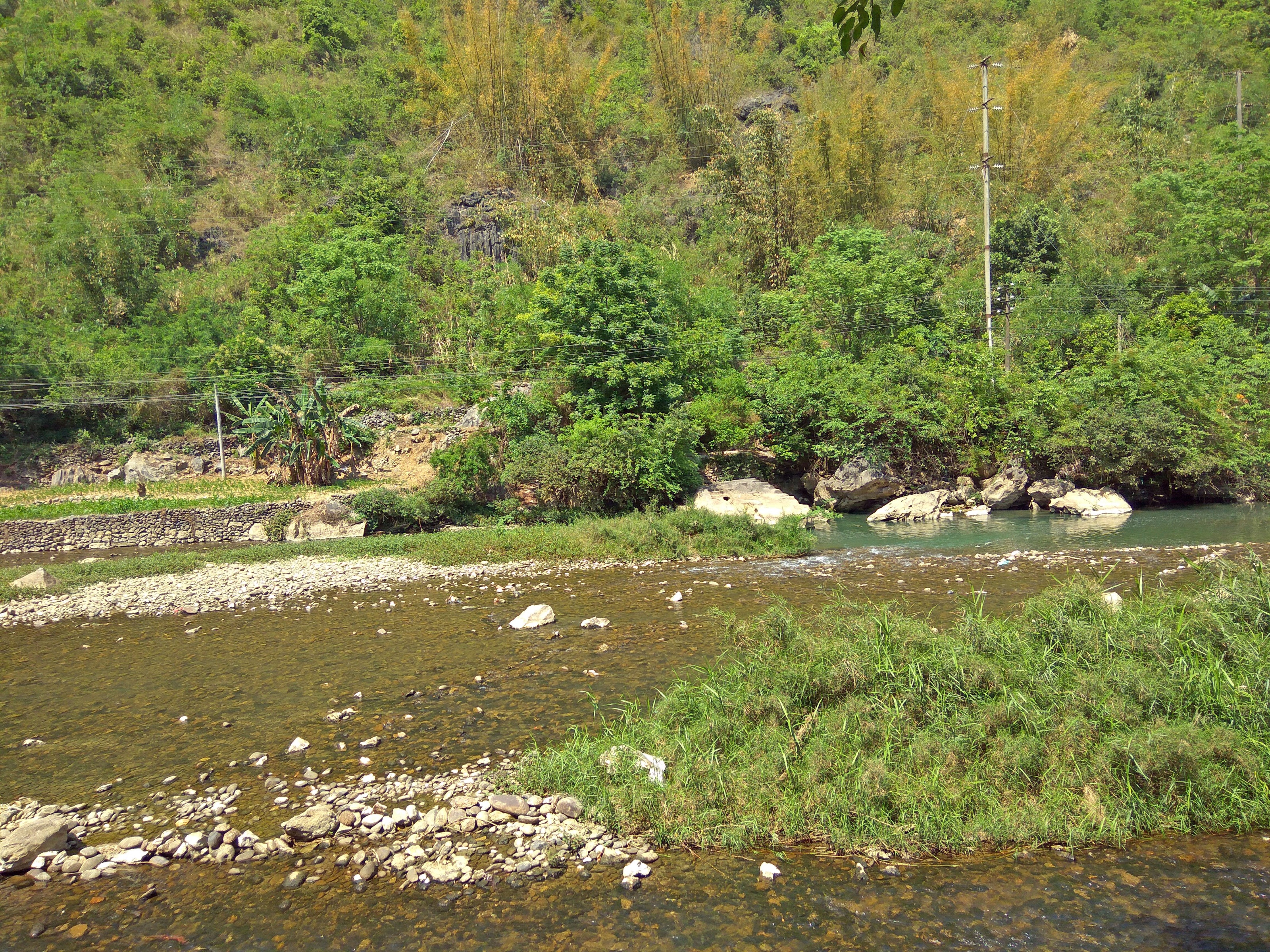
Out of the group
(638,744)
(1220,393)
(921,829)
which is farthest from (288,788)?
(1220,393)

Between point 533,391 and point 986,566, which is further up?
point 533,391

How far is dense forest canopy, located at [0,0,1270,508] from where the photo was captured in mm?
24875

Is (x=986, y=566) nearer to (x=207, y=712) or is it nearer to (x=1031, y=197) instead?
(x=207, y=712)

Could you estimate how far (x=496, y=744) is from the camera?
7.98 meters

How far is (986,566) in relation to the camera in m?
15.1

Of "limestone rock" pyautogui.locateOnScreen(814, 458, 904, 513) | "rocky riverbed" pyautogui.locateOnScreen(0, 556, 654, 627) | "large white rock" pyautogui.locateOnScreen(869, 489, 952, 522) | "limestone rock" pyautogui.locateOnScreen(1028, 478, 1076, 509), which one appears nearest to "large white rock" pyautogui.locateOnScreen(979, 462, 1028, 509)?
"limestone rock" pyautogui.locateOnScreen(1028, 478, 1076, 509)

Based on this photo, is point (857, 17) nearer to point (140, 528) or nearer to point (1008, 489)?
point (1008, 489)

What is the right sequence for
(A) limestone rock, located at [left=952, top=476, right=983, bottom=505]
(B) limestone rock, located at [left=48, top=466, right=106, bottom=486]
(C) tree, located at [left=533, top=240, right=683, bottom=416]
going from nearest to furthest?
(C) tree, located at [left=533, top=240, right=683, bottom=416] < (A) limestone rock, located at [left=952, top=476, right=983, bottom=505] < (B) limestone rock, located at [left=48, top=466, right=106, bottom=486]

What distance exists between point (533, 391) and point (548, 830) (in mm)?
20192

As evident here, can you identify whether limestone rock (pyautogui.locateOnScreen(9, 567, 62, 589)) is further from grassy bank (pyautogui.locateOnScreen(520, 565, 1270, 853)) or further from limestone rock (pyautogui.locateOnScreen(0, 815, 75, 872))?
grassy bank (pyautogui.locateOnScreen(520, 565, 1270, 853))

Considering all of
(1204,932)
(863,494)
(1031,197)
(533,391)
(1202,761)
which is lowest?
(863,494)

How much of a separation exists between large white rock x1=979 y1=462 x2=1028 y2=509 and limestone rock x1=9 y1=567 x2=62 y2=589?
24.6 m

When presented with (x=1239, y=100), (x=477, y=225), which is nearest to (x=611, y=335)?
(x=477, y=225)

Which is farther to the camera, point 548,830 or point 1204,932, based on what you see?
point 548,830
